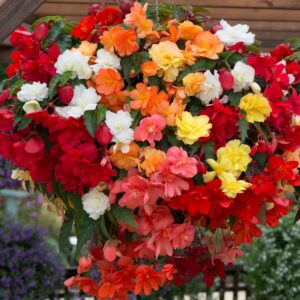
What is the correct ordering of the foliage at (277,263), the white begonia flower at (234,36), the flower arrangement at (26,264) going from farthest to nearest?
the foliage at (277,263) < the flower arrangement at (26,264) < the white begonia flower at (234,36)

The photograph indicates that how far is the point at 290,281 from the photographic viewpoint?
18.2 ft

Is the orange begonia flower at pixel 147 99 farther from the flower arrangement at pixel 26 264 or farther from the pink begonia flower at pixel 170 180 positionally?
the flower arrangement at pixel 26 264

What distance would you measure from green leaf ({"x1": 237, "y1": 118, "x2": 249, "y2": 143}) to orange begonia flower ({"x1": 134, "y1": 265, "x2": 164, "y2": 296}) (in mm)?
357

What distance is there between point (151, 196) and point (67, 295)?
154 inches

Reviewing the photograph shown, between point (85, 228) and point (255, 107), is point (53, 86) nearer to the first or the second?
point (85, 228)

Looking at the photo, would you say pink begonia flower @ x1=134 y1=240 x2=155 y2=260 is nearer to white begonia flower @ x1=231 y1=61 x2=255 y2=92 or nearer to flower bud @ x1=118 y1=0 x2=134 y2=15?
white begonia flower @ x1=231 y1=61 x2=255 y2=92

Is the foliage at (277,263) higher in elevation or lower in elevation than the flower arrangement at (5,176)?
lower

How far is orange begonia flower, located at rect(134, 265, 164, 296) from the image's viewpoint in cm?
163

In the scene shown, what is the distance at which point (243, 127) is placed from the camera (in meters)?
1.57

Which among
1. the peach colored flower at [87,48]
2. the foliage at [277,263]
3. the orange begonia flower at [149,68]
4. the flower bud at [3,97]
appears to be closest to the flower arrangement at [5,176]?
the foliage at [277,263]

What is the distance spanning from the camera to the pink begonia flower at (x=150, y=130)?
5.00 feet

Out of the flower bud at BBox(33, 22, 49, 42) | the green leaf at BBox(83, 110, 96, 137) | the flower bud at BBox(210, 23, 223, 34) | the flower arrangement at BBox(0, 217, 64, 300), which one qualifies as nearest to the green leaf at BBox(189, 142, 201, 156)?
the green leaf at BBox(83, 110, 96, 137)

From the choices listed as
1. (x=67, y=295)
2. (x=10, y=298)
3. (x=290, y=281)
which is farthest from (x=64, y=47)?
(x=290, y=281)

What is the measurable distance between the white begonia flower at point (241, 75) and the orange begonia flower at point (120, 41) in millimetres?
224
